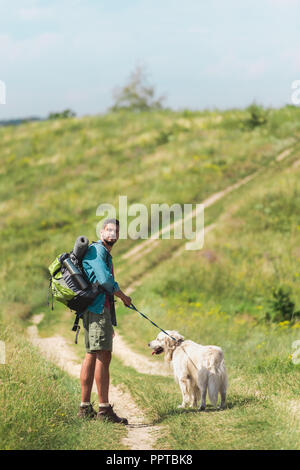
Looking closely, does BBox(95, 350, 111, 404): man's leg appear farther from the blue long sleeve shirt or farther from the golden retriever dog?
the golden retriever dog

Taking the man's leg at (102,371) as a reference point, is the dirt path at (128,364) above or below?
below

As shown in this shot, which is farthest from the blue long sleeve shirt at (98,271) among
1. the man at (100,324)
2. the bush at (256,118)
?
the bush at (256,118)

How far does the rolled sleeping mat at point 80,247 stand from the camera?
6.14 metres

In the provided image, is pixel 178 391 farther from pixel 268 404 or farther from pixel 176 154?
pixel 176 154

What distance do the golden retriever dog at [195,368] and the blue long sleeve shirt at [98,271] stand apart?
5.27 feet

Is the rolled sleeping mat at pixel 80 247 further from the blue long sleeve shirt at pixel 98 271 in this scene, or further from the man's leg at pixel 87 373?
the man's leg at pixel 87 373

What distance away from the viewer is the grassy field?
6129mm

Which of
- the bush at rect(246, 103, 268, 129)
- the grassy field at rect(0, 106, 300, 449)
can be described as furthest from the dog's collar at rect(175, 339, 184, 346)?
the bush at rect(246, 103, 268, 129)

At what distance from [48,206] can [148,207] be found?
19.2 feet

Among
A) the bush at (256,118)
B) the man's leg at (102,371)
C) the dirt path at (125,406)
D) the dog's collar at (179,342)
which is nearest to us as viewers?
the dirt path at (125,406)

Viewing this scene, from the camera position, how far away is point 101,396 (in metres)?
6.46

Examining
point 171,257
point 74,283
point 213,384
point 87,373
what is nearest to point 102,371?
point 87,373

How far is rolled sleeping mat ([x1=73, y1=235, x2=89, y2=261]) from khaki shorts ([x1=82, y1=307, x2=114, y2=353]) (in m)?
0.71

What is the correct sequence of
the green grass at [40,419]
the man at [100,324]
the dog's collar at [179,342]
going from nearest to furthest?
the green grass at [40,419] → the man at [100,324] → the dog's collar at [179,342]
